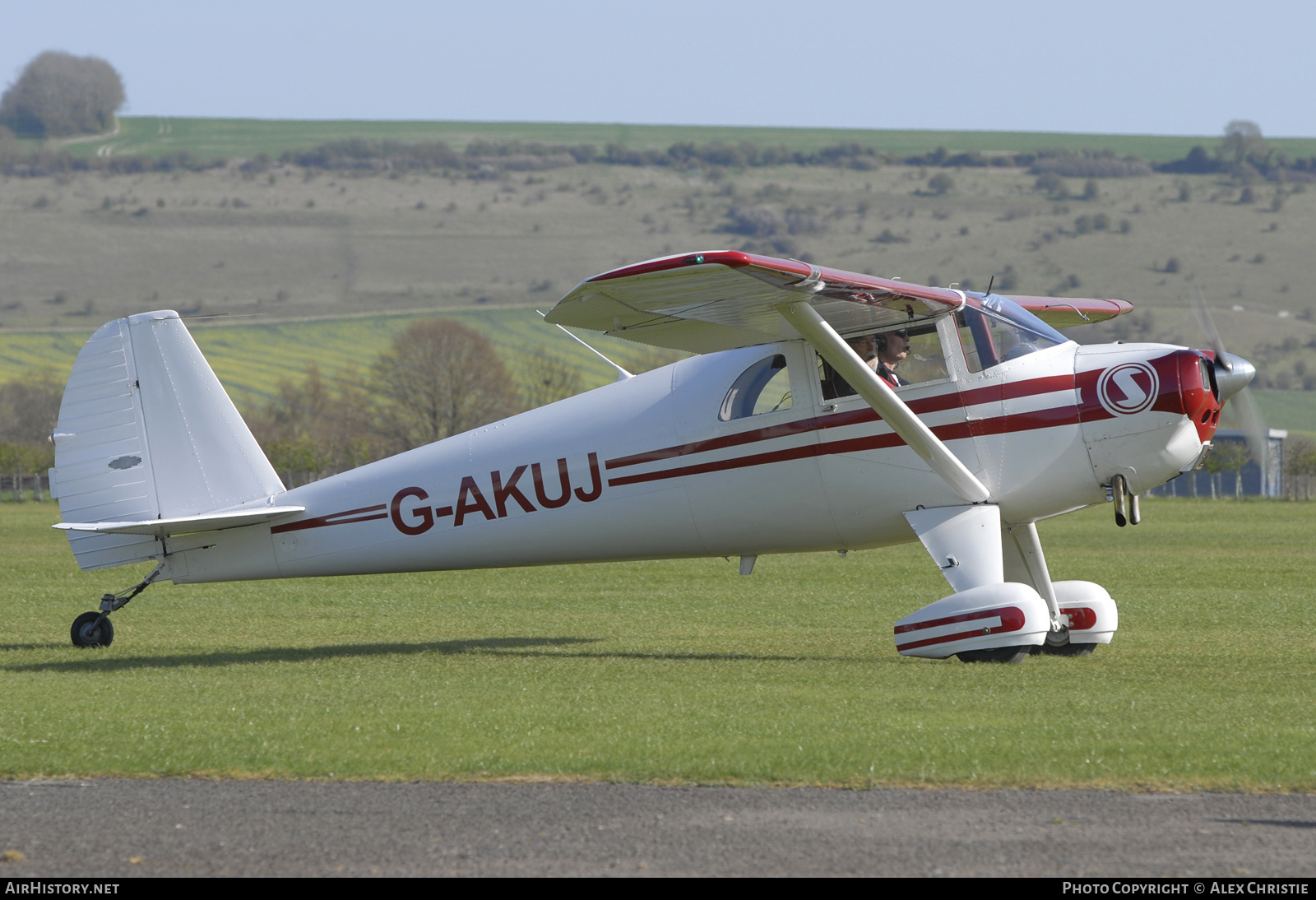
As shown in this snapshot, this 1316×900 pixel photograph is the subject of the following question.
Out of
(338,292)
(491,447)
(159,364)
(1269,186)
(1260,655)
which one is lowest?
(1260,655)

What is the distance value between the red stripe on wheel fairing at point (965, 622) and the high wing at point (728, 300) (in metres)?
2.48

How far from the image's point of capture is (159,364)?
13.5 m

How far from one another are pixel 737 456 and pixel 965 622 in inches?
96.3

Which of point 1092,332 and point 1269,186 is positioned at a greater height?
point 1269,186

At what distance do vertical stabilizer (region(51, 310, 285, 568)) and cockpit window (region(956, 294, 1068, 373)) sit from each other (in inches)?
249

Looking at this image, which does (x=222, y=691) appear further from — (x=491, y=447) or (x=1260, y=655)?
(x=1260, y=655)

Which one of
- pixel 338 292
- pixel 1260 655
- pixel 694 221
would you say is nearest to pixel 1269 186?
pixel 694 221

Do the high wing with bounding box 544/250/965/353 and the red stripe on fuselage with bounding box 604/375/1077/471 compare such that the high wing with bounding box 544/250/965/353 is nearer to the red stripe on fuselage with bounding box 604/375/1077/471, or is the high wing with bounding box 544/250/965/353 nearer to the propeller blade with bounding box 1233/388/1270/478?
the red stripe on fuselage with bounding box 604/375/1077/471

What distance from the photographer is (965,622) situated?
1114cm

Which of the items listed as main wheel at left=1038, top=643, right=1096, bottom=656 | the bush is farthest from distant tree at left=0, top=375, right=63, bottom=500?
the bush

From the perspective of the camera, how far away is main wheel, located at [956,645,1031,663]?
11125mm

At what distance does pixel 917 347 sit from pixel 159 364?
6.91m

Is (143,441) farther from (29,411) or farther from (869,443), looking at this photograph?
(29,411)

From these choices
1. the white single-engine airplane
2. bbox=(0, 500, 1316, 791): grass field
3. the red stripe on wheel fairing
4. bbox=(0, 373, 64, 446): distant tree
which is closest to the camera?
bbox=(0, 500, 1316, 791): grass field
